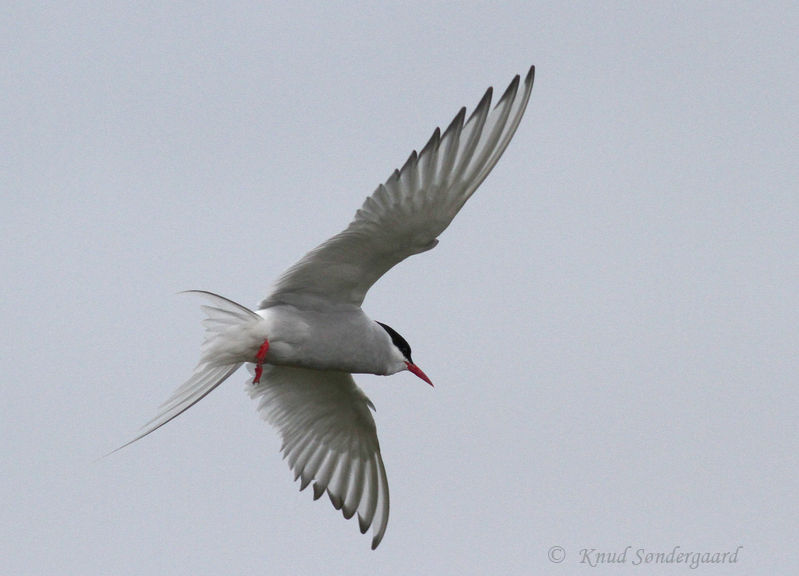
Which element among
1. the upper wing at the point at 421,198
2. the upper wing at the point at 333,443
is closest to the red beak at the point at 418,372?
the upper wing at the point at 333,443

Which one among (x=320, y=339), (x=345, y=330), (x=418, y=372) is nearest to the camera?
(x=320, y=339)

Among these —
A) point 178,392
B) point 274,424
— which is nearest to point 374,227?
point 178,392

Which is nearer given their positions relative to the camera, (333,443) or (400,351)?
(400,351)

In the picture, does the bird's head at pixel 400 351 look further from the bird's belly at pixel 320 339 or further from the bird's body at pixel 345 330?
the bird's belly at pixel 320 339

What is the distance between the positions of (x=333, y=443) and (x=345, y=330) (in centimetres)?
187

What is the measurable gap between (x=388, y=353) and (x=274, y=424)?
1527 millimetres

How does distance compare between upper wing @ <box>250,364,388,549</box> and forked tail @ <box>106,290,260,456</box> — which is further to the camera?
upper wing @ <box>250,364,388,549</box>

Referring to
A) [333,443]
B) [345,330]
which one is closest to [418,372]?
[333,443]

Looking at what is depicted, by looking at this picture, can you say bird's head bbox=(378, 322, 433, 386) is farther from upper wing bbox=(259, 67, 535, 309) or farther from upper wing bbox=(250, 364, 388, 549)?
upper wing bbox=(259, 67, 535, 309)

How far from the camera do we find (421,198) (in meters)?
7.48

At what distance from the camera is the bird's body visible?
7379 mm

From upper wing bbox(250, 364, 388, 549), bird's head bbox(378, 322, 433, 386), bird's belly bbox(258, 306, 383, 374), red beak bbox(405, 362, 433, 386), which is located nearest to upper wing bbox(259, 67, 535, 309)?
bird's belly bbox(258, 306, 383, 374)

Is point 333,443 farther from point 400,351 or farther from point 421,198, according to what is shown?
point 421,198

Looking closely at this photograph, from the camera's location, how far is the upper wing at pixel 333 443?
9.69 metres
